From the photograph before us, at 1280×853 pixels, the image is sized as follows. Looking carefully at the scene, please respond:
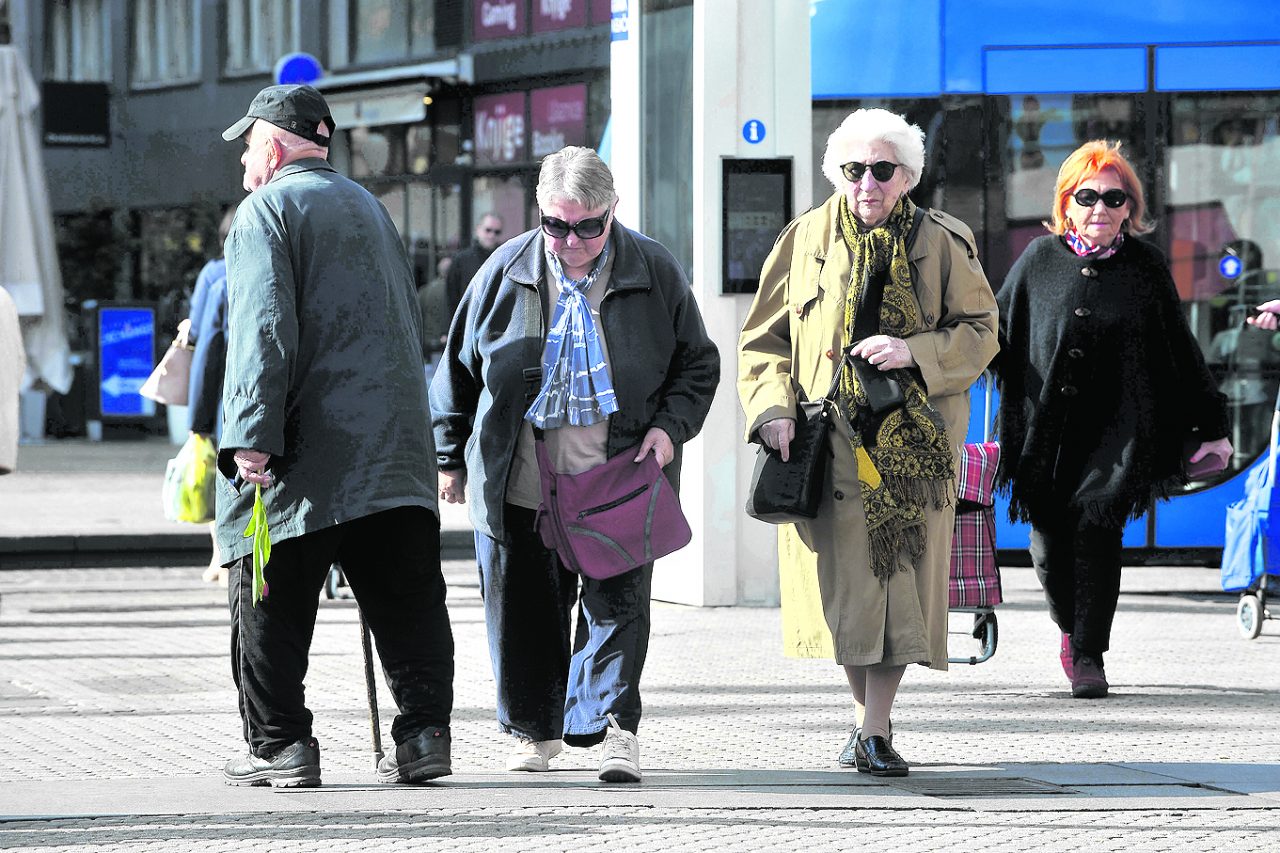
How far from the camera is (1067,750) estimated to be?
6.67 m

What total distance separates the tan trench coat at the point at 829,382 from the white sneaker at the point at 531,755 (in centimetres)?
72

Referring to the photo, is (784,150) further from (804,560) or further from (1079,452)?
(804,560)

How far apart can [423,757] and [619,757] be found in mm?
504

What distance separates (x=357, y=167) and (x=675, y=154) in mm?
16827

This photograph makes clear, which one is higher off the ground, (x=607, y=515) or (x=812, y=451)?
(x=812, y=451)

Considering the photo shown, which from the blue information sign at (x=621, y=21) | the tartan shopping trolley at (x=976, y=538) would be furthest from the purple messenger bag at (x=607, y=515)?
the blue information sign at (x=621, y=21)

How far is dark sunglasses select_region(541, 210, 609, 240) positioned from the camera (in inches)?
235

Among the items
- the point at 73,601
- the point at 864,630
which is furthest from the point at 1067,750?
the point at 73,601

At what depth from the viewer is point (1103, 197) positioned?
25.6 feet

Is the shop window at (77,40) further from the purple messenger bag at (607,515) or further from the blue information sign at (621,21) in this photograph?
the purple messenger bag at (607,515)

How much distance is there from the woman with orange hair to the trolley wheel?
1.68 meters

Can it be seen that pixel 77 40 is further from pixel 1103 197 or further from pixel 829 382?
pixel 829 382

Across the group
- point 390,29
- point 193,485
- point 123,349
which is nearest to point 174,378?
point 193,485

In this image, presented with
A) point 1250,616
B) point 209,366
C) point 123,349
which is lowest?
point 1250,616
